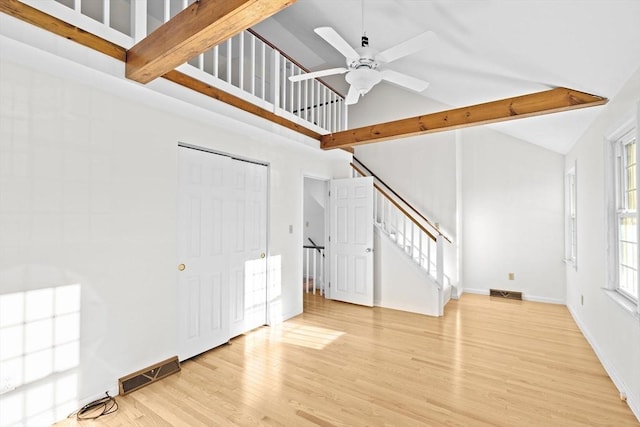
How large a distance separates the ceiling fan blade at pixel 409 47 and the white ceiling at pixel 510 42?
0.49m

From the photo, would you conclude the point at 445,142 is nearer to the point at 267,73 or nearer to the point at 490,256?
the point at 490,256

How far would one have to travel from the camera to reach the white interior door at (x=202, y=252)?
3153 millimetres

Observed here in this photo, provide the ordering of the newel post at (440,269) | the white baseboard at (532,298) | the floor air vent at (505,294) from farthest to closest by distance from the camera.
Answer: the floor air vent at (505,294)
the white baseboard at (532,298)
the newel post at (440,269)

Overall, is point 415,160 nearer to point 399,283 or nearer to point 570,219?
point 399,283

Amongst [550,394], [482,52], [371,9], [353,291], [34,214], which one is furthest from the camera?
[353,291]

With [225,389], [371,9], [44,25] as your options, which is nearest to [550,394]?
[225,389]

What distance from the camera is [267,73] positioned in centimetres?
599

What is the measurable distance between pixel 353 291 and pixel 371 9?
3.92 meters

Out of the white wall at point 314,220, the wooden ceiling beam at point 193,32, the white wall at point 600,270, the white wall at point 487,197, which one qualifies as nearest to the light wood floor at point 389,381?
the white wall at point 600,270

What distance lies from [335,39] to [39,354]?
3.04 metres

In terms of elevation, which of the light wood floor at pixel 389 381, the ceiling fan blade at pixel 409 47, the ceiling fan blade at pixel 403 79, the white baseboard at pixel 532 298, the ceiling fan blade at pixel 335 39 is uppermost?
the ceiling fan blade at pixel 335 39

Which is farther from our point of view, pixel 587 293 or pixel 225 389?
pixel 587 293

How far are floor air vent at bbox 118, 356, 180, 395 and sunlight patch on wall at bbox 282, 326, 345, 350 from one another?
1199mm

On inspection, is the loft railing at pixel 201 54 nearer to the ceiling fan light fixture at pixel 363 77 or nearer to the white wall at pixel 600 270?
the ceiling fan light fixture at pixel 363 77
